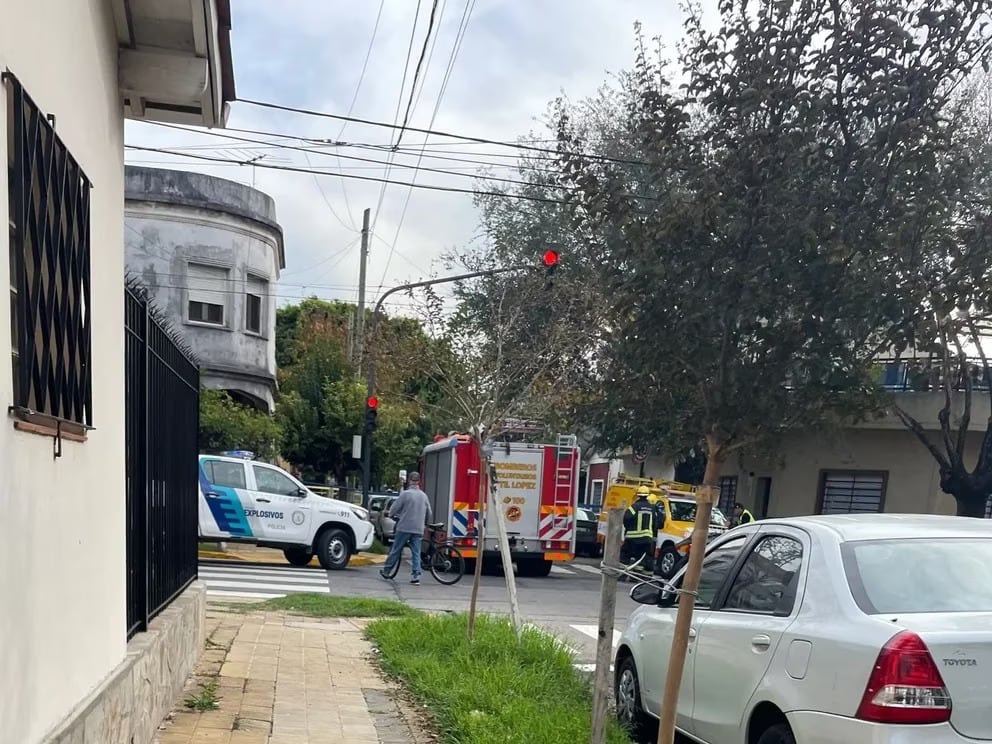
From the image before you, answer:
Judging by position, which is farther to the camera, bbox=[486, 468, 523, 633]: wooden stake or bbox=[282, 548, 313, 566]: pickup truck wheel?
bbox=[282, 548, 313, 566]: pickup truck wheel

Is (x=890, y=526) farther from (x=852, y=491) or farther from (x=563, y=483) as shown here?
(x=852, y=491)

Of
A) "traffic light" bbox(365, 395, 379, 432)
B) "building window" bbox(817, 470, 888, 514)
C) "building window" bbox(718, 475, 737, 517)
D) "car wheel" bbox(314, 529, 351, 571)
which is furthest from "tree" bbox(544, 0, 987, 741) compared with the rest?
"building window" bbox(718, 475, 737, 517)

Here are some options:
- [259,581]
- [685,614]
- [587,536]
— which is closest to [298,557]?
[259,581]

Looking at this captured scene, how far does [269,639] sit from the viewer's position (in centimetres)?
927

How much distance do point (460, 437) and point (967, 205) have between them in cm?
1363

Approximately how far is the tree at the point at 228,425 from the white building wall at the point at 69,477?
636 inches

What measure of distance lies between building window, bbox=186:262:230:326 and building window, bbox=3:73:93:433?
1837 centimetres

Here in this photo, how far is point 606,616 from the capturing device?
4887 millimetres

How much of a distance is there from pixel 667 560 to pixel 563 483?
3415 mm

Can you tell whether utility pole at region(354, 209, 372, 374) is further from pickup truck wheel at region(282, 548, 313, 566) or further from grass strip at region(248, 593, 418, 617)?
grass strip at region(248, 593, 418, 617)

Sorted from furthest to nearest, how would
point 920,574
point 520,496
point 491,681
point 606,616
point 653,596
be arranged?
1. point 520,496
2. point 491,681
3. point 653,596
4. point 606,616
5. point 920,574

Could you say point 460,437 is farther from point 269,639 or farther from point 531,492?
point 269,639

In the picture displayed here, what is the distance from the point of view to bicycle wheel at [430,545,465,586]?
51.1 feet

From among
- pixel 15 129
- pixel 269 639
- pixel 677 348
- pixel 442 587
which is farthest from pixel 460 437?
pixel 15 129
